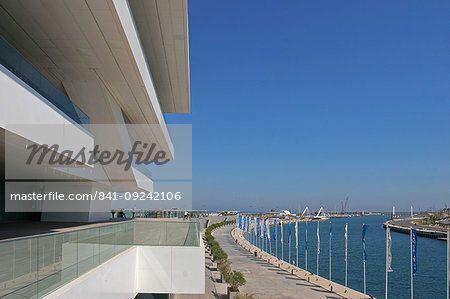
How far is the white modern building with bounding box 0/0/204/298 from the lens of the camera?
6.16 metres

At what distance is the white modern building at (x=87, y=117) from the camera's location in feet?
20.2

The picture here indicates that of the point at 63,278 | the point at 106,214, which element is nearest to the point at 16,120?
the point at 63,278

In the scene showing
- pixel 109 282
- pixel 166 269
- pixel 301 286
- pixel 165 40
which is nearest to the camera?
pixel 109 282

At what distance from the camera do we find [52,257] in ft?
20.1

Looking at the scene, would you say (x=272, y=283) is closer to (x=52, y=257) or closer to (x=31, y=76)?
(x=52, y=257)

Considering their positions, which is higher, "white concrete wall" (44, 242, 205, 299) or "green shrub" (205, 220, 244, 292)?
"white concrete wall" (44, 242, 205, 299)

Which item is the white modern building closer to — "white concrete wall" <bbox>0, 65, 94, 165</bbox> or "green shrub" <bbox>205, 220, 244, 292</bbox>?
"white concrete wall" <bbox>0, 65, 94, 165</bbox>

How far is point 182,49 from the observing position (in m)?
15.3

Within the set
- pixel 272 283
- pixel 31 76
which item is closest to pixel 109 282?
pixel 31 76

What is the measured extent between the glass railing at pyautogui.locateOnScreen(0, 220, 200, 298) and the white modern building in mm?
→ 16

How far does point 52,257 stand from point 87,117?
594cm

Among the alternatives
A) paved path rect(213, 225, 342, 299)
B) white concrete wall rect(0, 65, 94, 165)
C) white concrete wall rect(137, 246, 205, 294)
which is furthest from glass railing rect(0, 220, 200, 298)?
paved path rect(213, 225, 342, 299)

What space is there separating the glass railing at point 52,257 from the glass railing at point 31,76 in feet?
9.31

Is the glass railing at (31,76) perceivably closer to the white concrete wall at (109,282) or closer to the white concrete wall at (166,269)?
the white concrete wall at (109,282)
